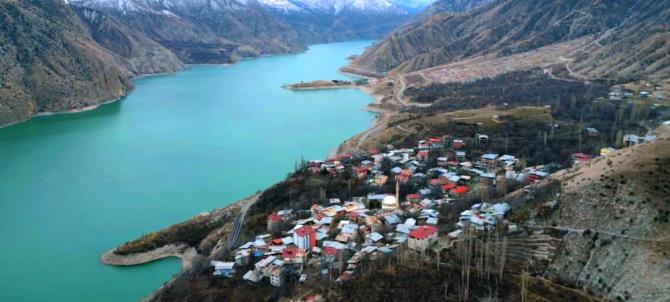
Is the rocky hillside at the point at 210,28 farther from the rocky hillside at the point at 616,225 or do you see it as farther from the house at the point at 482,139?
the rocky hillside at the point at 616,225

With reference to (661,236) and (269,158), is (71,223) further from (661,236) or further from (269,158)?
(661,236)

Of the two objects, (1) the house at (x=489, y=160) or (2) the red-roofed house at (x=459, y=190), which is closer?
(2) the red-roofed house at (x=459, y=190)

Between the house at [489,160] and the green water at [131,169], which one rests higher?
the house at [489,160]

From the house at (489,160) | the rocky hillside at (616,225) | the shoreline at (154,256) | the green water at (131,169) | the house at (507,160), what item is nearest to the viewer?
the rocky hillside at (616,225)

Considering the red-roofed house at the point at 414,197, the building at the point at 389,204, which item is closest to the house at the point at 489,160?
the red-roofed house at the point at 414,197

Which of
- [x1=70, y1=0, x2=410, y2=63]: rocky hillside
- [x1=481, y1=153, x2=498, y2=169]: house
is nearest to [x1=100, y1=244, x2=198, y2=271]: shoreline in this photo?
[x1=481, y1=153, x2=498, y2=169]: house

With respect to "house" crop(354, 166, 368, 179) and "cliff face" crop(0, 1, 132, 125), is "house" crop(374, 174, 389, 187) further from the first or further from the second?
"cliff face" crop(0, 1, 132, 125)

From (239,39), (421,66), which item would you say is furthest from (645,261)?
(239,39)
